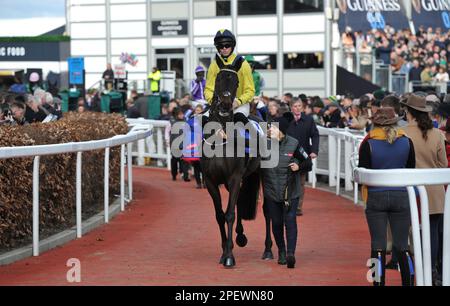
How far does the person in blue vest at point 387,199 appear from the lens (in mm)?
7828

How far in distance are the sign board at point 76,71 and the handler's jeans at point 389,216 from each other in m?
23.2

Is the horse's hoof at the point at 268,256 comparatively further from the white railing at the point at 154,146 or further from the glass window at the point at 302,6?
the glass window at the point at 302,6

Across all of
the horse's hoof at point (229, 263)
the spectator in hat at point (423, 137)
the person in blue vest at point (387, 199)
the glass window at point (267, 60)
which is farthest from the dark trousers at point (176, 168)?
the glass window at point (267, 60)

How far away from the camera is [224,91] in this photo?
981cm

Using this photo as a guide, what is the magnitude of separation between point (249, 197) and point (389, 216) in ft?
10.2

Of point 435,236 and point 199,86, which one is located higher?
point 199,86

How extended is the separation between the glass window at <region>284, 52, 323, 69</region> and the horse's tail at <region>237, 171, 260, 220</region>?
94.6 feet

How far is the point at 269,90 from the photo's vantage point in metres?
40.1

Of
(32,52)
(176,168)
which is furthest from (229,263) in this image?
(32,52)

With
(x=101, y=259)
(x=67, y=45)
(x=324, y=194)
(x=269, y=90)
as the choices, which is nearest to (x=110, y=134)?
(x=324, y=194)

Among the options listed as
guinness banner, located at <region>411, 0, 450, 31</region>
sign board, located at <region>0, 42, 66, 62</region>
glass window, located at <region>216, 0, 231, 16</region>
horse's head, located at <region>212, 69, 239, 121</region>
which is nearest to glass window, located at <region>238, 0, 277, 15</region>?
glass window, located at <region>216, 0, 231, 16</region>

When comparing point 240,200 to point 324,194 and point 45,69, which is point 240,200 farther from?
point 45,69

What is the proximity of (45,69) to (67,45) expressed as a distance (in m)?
1.54

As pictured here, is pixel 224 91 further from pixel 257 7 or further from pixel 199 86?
pixel 257 7
